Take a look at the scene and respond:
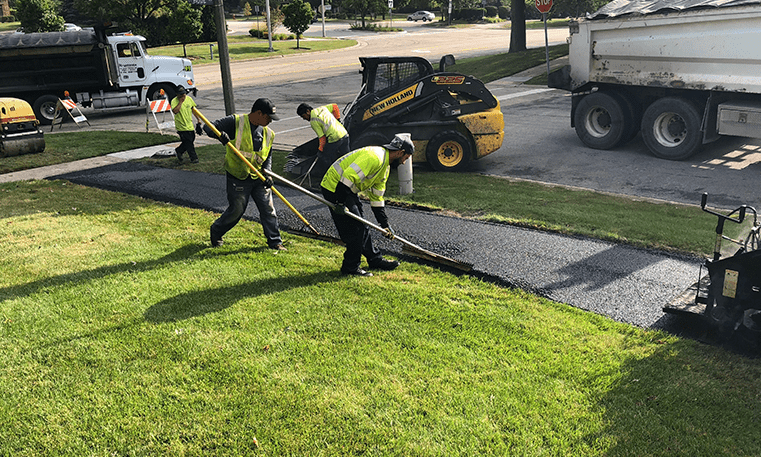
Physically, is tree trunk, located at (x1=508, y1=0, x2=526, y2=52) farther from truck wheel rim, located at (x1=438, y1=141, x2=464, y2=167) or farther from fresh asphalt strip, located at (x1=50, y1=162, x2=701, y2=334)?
fresh asphalt strip, located at (x1=50, y1=162, x2=701, y2=334)

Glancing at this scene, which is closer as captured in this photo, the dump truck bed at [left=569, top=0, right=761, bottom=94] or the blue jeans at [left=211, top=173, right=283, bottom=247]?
the blue jeans at [left=211, top=173, right=283, bottom=247]

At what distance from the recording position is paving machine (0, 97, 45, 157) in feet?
44.4

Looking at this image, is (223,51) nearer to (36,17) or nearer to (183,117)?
(183,117)

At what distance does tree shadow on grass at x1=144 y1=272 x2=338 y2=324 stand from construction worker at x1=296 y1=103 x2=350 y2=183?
3.64 m

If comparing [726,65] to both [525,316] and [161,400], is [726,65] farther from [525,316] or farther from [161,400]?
[161,400]

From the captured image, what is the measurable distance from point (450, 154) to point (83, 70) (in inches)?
533

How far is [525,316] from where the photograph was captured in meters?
5.73

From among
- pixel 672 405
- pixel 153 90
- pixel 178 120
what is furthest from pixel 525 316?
pixel 153 90

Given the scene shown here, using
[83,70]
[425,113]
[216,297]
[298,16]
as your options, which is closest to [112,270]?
[216,297]

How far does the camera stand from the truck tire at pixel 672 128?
38.0 feet

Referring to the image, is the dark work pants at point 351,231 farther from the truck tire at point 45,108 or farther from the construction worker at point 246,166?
the truck tire at point 45,108

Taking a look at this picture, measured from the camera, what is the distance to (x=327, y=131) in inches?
384

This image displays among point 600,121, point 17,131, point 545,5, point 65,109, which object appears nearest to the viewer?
point 600,121

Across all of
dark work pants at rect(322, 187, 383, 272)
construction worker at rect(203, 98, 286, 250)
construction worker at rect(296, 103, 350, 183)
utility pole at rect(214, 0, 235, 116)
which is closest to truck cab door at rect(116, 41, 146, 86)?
utility pole at rect(214, 0, 235, 116)
